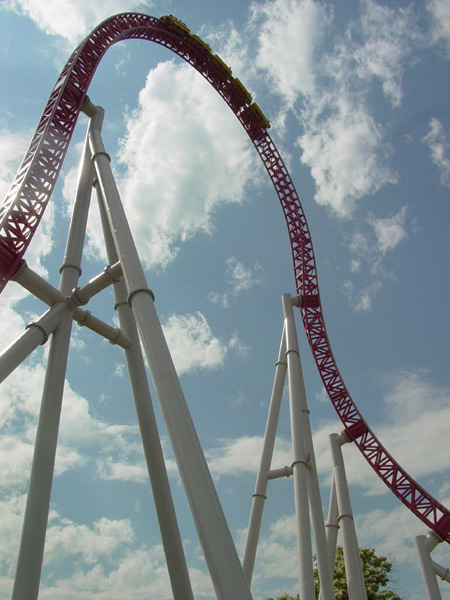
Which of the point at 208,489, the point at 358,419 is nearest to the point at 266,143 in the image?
the point at 358,419

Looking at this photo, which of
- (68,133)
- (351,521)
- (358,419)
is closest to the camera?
(68,133)

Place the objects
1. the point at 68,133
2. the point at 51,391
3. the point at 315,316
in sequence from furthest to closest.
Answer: the point at 315,316
the point at 68,133
the point at 51,391

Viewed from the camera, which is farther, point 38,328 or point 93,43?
point 93,43

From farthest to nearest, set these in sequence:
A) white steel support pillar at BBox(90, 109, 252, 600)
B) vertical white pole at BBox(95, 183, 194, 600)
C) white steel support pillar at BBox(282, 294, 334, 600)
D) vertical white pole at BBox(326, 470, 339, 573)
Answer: vertical white pole at BBox(326, 470, 339, 573) → white steel support pillar at BBox(282, 294, 334, 600) → vertical white pole at BBox(95, 183, 194, 600) → white steel support pillar at BBox(90, 109, 252, 600)

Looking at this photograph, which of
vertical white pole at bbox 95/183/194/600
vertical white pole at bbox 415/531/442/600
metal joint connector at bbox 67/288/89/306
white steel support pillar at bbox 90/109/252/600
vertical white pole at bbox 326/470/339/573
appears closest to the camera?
white steel support pillar at bbox 90/109/252/600

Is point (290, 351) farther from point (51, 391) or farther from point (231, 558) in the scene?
point (231, 558)

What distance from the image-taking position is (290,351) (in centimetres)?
1347

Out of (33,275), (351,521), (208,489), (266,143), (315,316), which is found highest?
(266,143)

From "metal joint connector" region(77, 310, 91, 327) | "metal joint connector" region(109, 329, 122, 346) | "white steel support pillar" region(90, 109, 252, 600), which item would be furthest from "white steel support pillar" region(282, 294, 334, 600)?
"white steel support pillar" region(90, 109, 252, 600)

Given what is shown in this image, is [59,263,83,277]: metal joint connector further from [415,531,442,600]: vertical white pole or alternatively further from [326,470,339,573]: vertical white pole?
[415,531,442,600]: vertical white pole

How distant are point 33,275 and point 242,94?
13.8 m

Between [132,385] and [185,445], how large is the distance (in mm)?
4332

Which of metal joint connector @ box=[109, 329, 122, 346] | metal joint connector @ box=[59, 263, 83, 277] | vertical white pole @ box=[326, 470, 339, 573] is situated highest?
metal joint connector @ box=[59, 263, 83, 277]

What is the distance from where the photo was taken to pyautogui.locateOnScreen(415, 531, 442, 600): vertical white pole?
1308 cm
